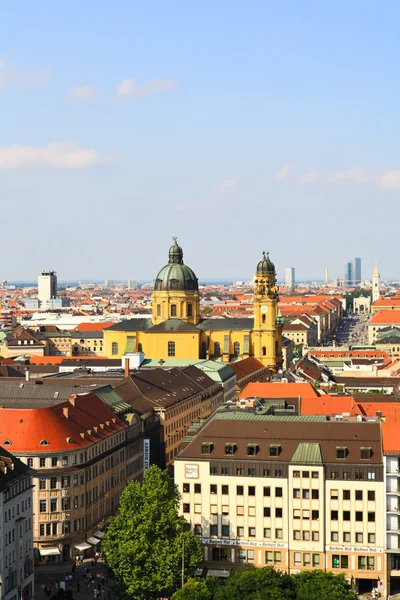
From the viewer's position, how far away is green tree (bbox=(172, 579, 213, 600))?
64500 millimetres

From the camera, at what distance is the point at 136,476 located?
343 feet

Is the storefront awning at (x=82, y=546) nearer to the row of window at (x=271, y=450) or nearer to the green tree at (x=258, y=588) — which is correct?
the row of window at (x=271, y=450)

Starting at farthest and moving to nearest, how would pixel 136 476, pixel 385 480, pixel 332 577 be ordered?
pixel 136 476, pixel 385 480, pixel 332 577

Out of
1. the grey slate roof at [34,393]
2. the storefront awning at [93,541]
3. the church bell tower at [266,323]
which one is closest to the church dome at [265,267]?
the church bell tower at [266,323]

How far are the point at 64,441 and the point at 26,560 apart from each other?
15.0 m

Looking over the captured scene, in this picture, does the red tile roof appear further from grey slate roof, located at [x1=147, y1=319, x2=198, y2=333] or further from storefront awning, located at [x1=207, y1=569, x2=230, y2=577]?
grey slate roof, located at [x1=147, y1=319, x2=198, y2=333]

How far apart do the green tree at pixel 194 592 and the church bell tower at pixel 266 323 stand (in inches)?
4649

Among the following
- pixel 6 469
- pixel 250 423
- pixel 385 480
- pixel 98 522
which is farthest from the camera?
pixel 98 522

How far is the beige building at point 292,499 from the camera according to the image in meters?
78.1

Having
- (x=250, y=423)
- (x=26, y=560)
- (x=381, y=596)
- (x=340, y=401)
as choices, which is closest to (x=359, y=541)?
(x=381, y=596)

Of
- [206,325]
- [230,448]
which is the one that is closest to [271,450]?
[230,448]

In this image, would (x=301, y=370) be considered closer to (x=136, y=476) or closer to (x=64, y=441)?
(x=136, y=476)

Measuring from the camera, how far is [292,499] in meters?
79.2

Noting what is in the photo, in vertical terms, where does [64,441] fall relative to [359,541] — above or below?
above
